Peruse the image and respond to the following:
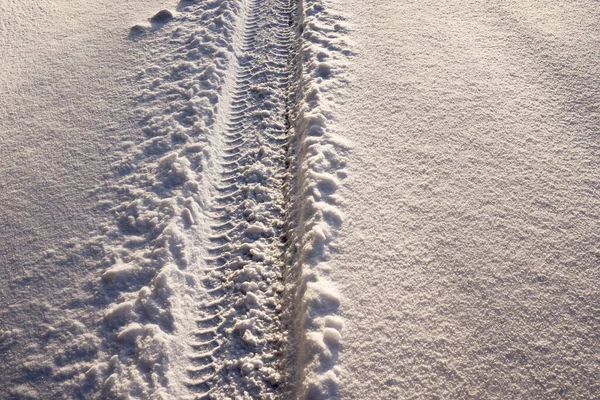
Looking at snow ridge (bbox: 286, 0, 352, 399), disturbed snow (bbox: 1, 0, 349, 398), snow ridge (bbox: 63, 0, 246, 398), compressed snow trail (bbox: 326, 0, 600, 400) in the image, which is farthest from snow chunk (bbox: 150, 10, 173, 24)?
compressed snow trail (bbox: 326, 0, 600, 400)

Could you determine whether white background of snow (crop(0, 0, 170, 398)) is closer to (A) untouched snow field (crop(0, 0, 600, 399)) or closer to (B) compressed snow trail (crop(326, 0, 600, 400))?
(A) untouched snow field (crop(0, 0, 600, 399))

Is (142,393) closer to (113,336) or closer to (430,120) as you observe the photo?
(113,336)

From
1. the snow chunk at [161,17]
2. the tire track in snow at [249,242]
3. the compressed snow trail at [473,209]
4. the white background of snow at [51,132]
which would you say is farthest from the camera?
the snow chunk at [161,17]

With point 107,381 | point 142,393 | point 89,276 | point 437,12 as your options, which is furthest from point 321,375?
point 437,12

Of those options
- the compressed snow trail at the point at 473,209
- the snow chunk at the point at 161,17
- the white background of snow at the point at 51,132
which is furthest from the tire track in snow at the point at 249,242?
the snow chunk at the point at 161,17

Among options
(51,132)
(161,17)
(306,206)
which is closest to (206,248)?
(306,206)

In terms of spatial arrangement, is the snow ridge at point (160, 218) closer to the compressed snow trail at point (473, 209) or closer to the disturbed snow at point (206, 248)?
the disturbed snow at point (206, 248)
